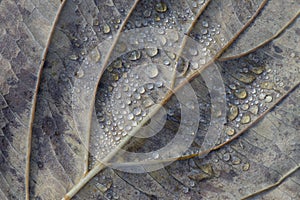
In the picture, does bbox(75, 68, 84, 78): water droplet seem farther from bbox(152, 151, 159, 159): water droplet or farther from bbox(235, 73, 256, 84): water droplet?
bbox(235, 73, 256, 84): water droplet

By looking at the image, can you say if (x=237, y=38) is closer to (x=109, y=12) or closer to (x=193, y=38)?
(x=193, y=38)

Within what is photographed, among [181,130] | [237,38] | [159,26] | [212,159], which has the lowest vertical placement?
[212,159]

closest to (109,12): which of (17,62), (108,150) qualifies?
(17,62)

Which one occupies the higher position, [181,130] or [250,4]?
[250,4]

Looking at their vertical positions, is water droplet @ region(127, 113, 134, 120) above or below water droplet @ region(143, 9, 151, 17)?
below

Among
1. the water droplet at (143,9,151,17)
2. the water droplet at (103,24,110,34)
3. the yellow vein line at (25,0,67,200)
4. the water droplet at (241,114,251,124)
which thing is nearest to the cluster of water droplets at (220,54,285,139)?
the water droplet at (241,114,251,124)

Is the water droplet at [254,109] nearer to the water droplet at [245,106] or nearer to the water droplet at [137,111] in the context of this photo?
the water droplet at [245,106]

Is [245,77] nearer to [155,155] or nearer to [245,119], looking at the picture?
[245,119]
